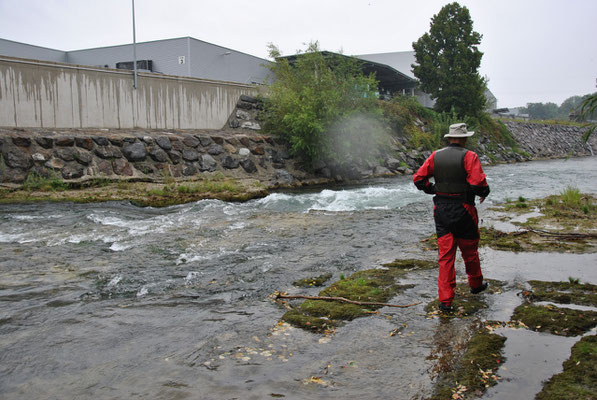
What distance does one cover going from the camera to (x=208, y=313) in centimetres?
539

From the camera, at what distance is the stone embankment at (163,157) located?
49.8 ft

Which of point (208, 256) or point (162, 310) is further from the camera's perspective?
point (208, 256)

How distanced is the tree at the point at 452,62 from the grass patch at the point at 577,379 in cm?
3888

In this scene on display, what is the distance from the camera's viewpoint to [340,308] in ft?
17.3

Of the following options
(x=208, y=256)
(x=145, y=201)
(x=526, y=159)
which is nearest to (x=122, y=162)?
(x=145, y=201)

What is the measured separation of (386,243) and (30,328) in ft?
20.9

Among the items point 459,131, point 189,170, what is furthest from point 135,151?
point 459,131

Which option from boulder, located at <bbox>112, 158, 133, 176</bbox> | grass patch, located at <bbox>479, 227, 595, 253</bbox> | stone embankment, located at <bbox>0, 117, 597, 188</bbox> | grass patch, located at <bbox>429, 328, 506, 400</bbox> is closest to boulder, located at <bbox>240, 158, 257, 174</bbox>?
stone embankment, located at <bbox>0, 117, 597, 188</bbox>

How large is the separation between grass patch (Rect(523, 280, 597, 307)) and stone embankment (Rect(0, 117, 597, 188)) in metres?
9.36

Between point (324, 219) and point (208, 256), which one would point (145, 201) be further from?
point (208, 256)

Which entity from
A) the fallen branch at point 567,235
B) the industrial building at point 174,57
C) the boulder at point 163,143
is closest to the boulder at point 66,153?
the boulder at point 163,143

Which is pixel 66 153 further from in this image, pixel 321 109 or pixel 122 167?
pixel 321 109

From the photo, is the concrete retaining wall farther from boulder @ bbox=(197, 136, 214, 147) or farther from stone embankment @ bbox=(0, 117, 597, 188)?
boulder @ bbox=(197, 136, 214, 147)

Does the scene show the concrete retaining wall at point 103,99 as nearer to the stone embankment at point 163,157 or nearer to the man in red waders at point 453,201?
the stone embankment at point 163,157
